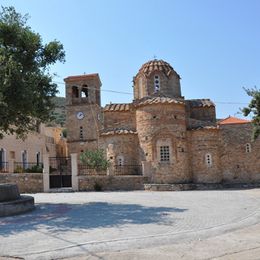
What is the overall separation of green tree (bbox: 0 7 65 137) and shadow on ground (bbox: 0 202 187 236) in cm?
398

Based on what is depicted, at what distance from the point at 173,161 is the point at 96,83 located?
18319mm

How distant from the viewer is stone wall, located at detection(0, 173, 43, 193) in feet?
79.5

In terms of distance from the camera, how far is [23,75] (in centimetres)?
1394

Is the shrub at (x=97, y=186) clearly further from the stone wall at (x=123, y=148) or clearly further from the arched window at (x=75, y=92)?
the arched window at (x=75, y=92)

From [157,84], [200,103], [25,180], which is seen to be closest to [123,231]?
[25,180]

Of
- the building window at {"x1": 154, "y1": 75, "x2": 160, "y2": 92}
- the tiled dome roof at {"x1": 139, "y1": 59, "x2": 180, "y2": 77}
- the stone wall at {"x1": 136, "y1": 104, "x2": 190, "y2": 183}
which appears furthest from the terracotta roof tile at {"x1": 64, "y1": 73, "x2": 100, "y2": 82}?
the stone wall at {"x1": 136, "y1": 104, "x2": 190, "y2": 183}

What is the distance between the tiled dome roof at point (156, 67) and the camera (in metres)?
31.3

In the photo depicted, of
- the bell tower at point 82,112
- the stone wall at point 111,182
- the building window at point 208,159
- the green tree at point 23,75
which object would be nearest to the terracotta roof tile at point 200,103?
the building window at point 208,159

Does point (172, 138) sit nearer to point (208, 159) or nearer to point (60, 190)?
point (208, 159)

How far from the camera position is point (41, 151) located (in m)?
41.3

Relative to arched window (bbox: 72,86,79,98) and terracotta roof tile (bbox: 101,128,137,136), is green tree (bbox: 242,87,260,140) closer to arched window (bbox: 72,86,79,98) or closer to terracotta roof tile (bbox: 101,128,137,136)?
terracotta roof tile (bbox: 101,128,137,136)

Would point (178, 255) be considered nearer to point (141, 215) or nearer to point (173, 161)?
point (141, 215)

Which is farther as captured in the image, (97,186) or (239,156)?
(239,156)

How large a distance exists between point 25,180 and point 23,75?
12.5 metres
